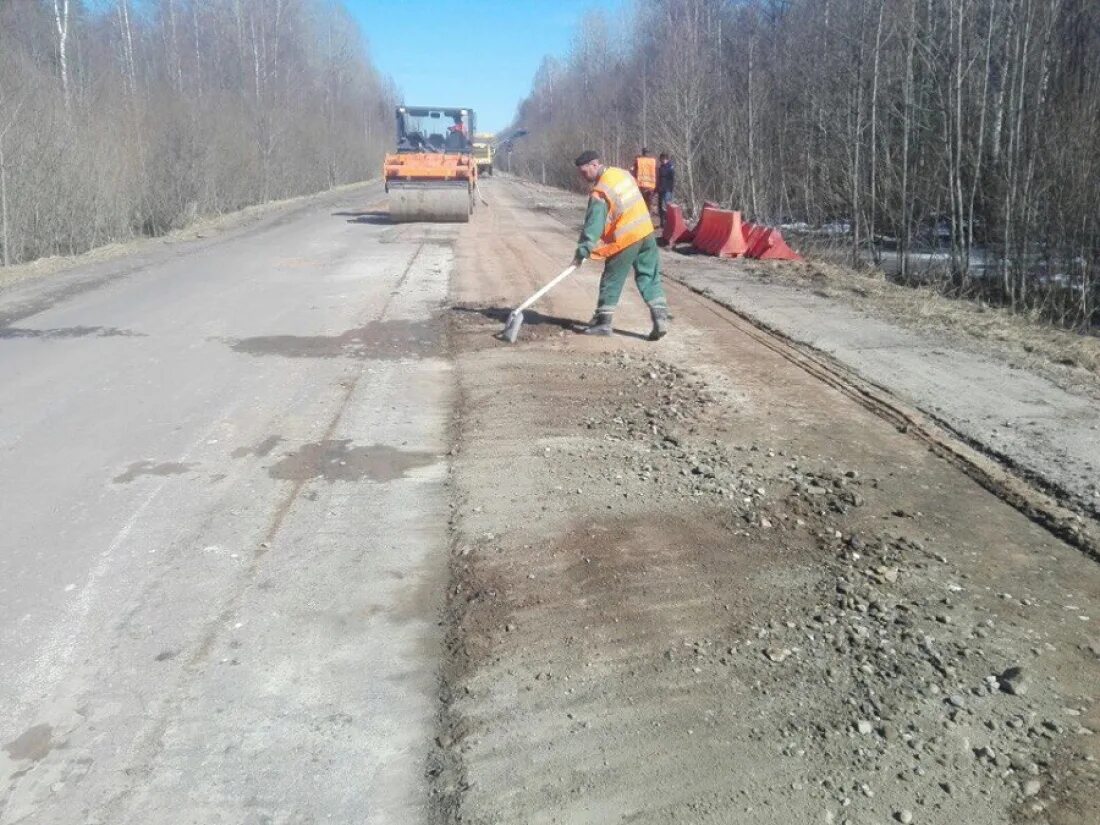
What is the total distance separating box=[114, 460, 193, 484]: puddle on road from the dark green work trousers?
171 inches

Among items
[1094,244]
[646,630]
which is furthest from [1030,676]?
[1094,244]

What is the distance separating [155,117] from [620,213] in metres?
20.7

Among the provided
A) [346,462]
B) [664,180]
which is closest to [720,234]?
[664,180]

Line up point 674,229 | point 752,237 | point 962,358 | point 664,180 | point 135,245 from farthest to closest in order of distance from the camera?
point 664,180 → point 135,245 → point 674,229 → point 752,237 → point 962,358

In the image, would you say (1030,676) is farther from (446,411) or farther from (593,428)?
(446,411)

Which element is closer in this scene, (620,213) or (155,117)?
(620,213)

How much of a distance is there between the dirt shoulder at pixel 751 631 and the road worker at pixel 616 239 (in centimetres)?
245

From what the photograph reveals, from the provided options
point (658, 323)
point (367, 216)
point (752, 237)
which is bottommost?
point (658, 323)

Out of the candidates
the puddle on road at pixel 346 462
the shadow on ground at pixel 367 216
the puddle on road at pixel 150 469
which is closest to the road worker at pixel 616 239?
the puddle on road at pixel 346 462

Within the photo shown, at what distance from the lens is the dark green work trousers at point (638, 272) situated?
843 centimetres

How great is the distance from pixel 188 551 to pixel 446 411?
2434 mm

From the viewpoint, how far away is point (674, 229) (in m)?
17.6

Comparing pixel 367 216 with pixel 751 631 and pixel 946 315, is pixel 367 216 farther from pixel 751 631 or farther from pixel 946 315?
pixel 751 631

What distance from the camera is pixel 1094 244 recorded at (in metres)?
11.4
